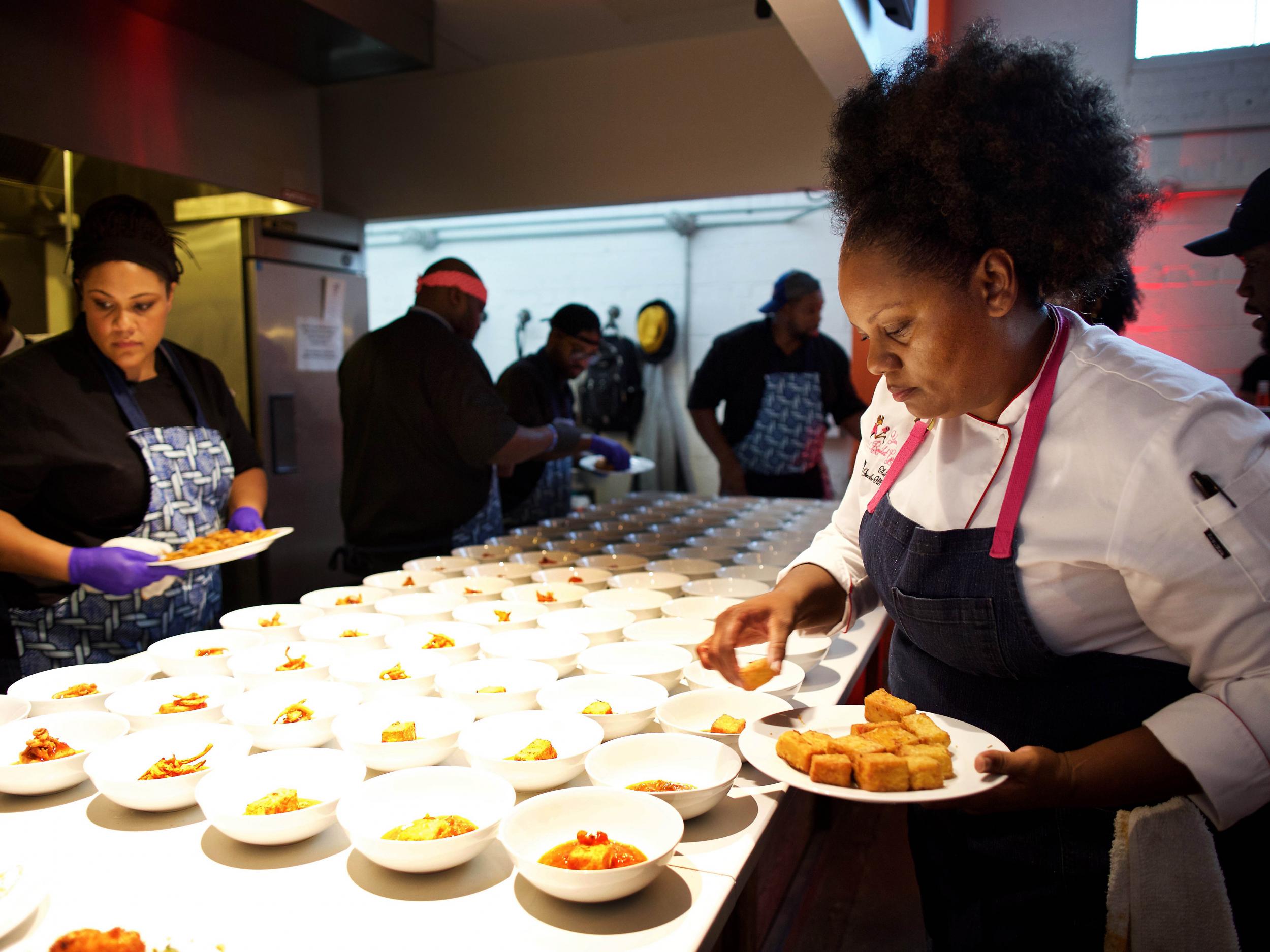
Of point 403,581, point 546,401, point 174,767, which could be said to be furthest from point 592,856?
point 546,401

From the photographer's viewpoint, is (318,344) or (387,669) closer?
(387,669)

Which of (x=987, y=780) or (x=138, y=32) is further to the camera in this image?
(x=138, y=32)

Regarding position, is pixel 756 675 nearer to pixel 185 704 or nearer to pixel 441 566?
pixel 185 704

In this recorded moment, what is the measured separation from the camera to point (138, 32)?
3.37 m

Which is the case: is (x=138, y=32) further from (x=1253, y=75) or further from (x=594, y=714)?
(x=1253, y=75)

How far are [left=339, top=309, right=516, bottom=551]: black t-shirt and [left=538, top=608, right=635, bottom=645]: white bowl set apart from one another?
3.77 ft

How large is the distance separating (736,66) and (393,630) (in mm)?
3240

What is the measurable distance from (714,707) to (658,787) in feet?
1.14

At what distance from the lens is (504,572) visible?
242 cm

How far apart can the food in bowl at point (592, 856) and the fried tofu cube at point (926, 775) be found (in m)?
0.33

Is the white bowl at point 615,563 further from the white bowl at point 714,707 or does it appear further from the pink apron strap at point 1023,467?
the pink apron strap at point 1023,467

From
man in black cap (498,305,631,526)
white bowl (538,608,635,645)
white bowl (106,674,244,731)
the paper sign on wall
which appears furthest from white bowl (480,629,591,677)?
the paper sign on wall

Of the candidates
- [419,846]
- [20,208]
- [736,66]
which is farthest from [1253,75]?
[20,208]

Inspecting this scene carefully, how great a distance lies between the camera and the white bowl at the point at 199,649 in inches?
62.7
